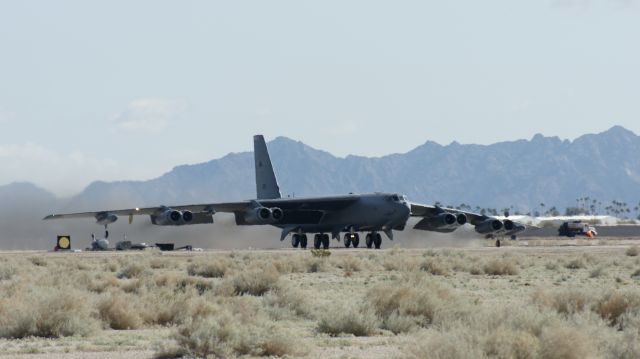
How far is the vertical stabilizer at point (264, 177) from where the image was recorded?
255 ft

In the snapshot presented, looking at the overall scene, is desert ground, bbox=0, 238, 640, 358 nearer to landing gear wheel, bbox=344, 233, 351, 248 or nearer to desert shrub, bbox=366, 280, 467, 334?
desert shrub, bbox=366, 280, 467, 334

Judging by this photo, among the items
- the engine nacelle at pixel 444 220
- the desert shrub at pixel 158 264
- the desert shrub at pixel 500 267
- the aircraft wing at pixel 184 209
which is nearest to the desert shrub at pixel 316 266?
the desert shrub at pixel 500 267

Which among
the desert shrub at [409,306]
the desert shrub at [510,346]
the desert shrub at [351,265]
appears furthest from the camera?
the desert shrub at [351,265]

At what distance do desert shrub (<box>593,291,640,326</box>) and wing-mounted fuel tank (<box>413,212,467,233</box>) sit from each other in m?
49.7

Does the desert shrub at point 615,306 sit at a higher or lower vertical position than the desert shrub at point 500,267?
lower

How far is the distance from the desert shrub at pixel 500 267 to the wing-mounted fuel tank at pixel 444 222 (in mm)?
29233

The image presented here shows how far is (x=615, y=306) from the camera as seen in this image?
66.7 feet

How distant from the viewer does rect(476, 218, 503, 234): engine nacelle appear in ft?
233

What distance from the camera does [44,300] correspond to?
20438 mm

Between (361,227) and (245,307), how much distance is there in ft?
155

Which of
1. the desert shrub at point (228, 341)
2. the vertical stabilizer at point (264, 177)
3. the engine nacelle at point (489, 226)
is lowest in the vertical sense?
the desert shrub at point (228, 341)

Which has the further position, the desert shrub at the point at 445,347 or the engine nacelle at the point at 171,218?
the engine nacelle at the point at 171,218

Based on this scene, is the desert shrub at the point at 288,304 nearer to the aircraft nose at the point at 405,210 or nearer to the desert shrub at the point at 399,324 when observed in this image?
the desert shrub at the point at 399,324

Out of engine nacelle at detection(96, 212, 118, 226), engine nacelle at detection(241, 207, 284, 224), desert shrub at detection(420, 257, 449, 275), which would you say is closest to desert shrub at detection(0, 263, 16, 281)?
desert shrub at detection(420, 257, 449, 275)
